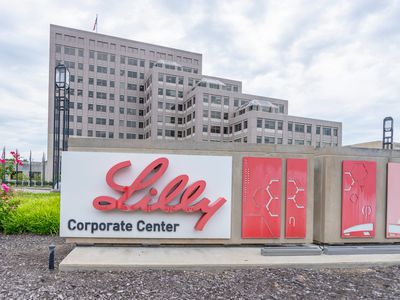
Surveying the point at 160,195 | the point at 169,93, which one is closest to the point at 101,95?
the point at 169,93

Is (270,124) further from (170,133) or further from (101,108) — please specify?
(101,108)

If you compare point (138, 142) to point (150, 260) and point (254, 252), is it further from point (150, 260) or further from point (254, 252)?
point (254, 252)

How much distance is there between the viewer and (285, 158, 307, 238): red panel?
8461 millimetres

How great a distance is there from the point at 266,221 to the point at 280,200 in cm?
76

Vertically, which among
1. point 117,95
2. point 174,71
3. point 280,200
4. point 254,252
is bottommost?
point 254,252

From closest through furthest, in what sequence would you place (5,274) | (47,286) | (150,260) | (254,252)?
(47,286), (5,274), (150,260), (254,252)

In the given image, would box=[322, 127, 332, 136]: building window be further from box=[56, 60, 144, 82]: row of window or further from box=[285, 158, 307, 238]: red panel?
box=[285, 158, 307, 238]: red panel

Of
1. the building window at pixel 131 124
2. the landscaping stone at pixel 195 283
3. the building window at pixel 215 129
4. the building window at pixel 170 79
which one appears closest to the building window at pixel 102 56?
the building window at pixel 131 124

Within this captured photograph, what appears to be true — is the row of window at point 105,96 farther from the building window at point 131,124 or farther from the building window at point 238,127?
the building window at point 238,127

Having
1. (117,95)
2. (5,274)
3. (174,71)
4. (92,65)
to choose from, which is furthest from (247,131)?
(5,274)

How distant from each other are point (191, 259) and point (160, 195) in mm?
1978

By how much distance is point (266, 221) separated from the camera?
838 centimetres

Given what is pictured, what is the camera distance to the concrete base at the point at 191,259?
6398 millimetres

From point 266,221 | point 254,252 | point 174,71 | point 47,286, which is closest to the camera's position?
point 47,286
